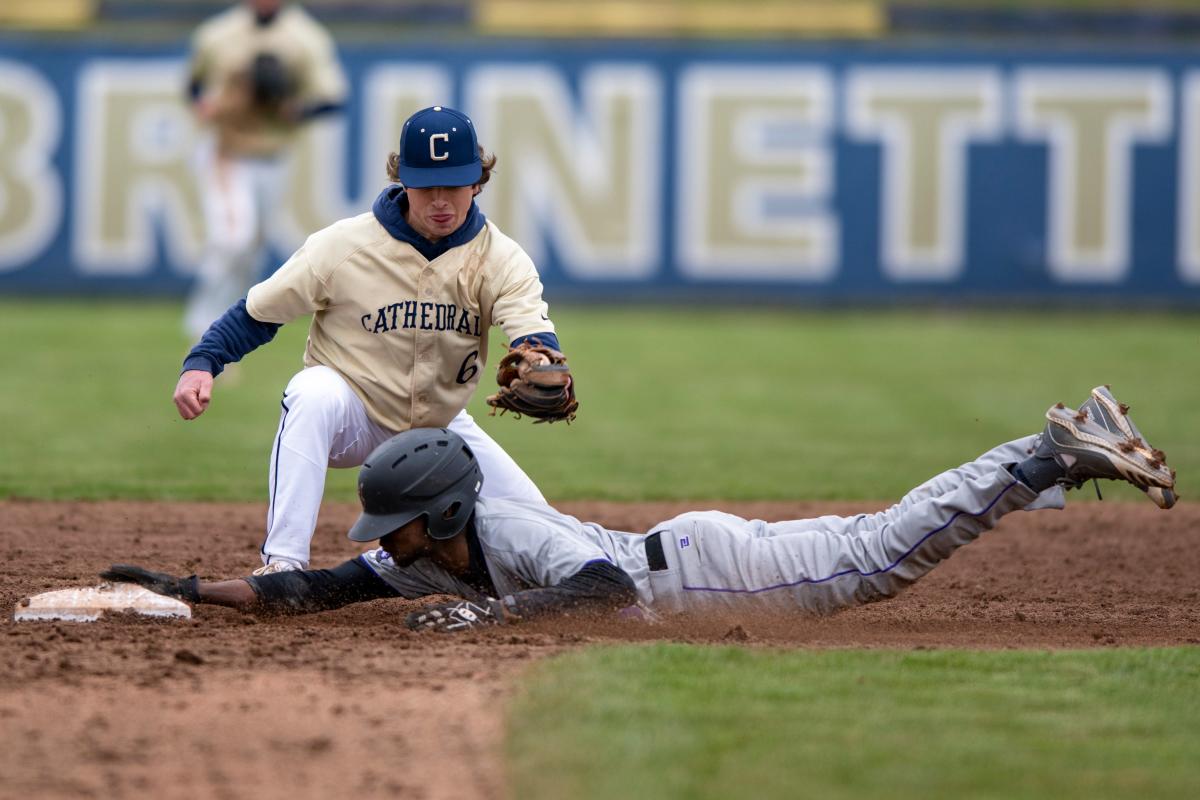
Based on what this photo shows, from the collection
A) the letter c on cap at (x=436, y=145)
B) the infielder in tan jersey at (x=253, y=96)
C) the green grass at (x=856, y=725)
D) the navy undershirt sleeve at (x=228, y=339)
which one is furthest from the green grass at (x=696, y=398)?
the green grass at (x=856, y=725)

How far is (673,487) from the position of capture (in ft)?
29.5

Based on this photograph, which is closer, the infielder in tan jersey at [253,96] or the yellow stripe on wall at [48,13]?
the infielder in tan jersey at [253,96]

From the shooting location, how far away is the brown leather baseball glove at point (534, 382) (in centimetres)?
547

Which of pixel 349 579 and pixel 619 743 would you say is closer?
pixel 619 743

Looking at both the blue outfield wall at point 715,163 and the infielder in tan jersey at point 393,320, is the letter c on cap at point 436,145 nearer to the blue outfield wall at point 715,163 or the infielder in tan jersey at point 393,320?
the infielder in tan jersey at point 393,320

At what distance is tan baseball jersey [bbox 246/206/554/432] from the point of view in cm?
582

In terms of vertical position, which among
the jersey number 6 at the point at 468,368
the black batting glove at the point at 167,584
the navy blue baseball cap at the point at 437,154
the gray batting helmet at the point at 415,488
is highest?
the navy blue baseball cap at the point at 437,154

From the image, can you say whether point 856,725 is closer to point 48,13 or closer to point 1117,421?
point 1117,421

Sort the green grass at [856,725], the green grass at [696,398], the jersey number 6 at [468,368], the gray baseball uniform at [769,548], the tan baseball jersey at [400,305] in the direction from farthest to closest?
the green grass at [696,398]
the jersey number 6 at [468,368]
the tan baseball jersey at [400,305]
the gray baseball uniform at [769,548]
the green grass at [856,725]

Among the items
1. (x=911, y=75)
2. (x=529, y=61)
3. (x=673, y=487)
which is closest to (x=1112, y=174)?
(x=911, y=75)

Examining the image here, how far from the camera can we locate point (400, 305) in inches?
230

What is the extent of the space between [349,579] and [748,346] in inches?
385

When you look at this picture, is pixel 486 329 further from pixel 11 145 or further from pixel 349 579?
pixel 11 145

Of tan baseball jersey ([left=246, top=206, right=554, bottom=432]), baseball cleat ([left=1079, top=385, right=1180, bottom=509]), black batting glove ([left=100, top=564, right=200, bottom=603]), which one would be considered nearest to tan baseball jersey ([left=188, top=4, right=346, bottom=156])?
tan baseball jersey ([left=246, top=206, right=554, bottom=432])
